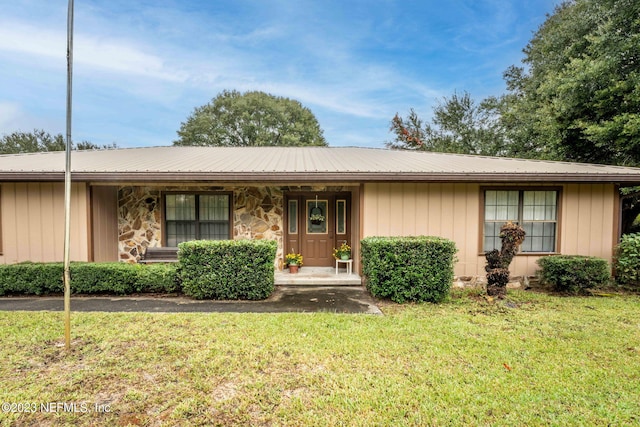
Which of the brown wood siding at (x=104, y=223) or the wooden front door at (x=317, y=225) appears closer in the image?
the brown wood siding at (x=104, y=223)

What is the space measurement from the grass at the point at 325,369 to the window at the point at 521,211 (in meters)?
2.40

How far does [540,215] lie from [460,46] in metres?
12.0

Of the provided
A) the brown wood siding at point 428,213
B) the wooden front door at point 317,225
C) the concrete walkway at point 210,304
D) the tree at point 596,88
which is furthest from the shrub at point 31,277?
the tree at point 596,88

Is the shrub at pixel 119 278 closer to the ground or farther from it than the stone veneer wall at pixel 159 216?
closer to the ground

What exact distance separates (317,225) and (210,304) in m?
3.63

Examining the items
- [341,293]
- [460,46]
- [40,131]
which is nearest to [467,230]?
[341,293]

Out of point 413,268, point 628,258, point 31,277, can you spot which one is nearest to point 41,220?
point 31,277

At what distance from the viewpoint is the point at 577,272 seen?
6.03m

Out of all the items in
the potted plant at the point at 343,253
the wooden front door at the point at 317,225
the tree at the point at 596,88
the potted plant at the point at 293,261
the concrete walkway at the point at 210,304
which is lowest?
the concrete walkway at the point at 210,304

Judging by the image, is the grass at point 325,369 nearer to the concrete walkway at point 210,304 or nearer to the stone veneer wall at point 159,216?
the concrete walkway at point 210,304

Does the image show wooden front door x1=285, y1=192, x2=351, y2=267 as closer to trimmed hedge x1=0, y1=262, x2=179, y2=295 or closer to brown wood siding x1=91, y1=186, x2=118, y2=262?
trimmed hedge x1=0, y1=262, x2=179, y2=295

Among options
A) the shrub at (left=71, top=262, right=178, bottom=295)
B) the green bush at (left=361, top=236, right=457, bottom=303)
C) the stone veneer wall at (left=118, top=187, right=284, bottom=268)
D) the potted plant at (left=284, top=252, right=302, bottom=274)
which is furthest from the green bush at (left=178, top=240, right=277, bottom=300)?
the stone veneer wall at (left=118, top=187, right=284, bottom=268)

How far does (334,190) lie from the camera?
8.00 meters

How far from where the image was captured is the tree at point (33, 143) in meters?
31.7
